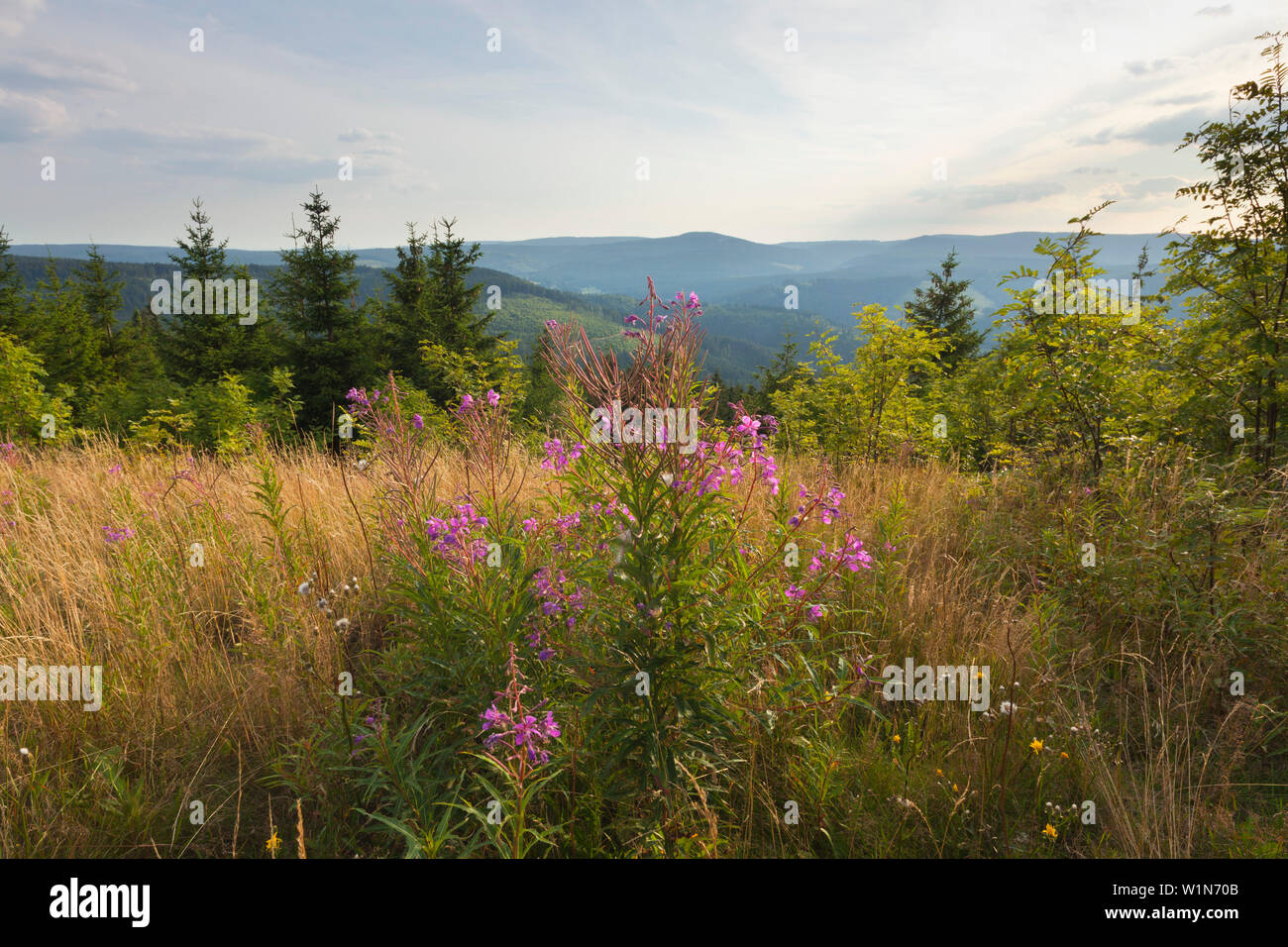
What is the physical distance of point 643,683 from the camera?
6.70 ft

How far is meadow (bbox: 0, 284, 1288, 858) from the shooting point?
2.09 m

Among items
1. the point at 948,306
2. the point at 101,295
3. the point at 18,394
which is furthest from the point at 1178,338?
the point at 101,295

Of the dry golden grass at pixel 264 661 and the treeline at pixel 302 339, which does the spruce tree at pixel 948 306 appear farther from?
the dry golden grass at pixel 264 661

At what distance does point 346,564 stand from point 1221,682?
17.2 feet

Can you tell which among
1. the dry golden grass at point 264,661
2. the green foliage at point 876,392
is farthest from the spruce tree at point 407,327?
the dry golden grass at point 264,661

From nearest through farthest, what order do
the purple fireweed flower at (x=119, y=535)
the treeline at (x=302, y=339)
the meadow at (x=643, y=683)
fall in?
the meadow at (x=643, y=683), the purple fireweed flower at (x=119, y=535), the treeline at (x=302, y=339)

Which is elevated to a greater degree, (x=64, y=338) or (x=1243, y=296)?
(x=64, y=338)

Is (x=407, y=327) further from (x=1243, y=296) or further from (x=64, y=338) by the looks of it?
(x=1243, y=296)

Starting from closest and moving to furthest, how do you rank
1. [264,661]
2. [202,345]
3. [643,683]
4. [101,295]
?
[643,683], [264,661], [202,345], [101,295]

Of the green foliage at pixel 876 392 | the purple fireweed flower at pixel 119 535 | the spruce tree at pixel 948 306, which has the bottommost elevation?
the purple fireweed flower at pixel 119 535

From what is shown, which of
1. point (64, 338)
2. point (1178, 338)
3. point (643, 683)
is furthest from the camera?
point (64, 338)

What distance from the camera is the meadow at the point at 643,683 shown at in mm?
2092
